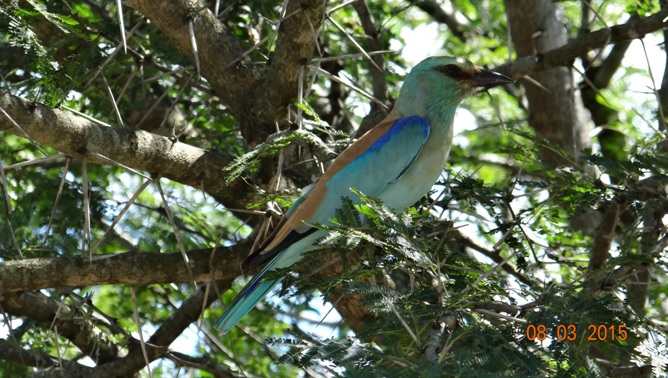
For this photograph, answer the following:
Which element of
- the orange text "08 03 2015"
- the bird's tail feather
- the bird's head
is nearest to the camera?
the orange text "08 03 2015"

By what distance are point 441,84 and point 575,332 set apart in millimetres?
2321

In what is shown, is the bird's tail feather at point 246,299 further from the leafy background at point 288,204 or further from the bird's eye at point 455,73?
the bird's eye at point 455,73

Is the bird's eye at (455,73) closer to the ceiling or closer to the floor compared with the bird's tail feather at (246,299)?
closer to the ceiling

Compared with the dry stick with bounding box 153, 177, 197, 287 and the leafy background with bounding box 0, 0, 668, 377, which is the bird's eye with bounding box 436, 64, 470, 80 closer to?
the leafy background with bounding box 0, 0, 668, 377

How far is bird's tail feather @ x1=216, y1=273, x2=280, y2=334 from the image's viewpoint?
4188 millimetres

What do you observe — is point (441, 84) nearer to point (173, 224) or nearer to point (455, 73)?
point (455, 73)

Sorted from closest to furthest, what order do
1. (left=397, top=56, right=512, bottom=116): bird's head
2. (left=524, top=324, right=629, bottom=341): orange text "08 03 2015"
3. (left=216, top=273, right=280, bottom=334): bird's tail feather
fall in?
(left=524, top=324, right=629, bottom=341): orange text "08 03 2015"
(left=216, top=273, right=280, bottom=334): bird's tail feather
(left=397, top=56, right=512, bottom=116): bird's head

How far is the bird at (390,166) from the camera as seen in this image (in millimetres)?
4234

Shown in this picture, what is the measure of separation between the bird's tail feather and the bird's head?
1.38 metres

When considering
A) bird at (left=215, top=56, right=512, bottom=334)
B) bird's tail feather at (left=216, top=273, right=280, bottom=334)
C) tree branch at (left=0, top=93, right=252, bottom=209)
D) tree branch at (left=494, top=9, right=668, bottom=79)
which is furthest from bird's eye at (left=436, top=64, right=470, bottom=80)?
bird's tail feather at (left=216, top=273, right=280, bottom=334)

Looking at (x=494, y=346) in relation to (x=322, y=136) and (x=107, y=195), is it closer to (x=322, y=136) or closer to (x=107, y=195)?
(x=322, y=136)

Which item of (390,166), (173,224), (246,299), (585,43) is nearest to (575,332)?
(246,299)

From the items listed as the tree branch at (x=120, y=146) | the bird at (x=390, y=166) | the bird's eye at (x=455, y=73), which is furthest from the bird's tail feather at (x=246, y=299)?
the bird's eye at (x=455, y=73)

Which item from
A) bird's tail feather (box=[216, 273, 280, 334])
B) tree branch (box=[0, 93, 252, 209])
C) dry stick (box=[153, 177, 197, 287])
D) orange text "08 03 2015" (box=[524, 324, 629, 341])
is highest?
tree branch (box=[0, 93, 252, 209])
